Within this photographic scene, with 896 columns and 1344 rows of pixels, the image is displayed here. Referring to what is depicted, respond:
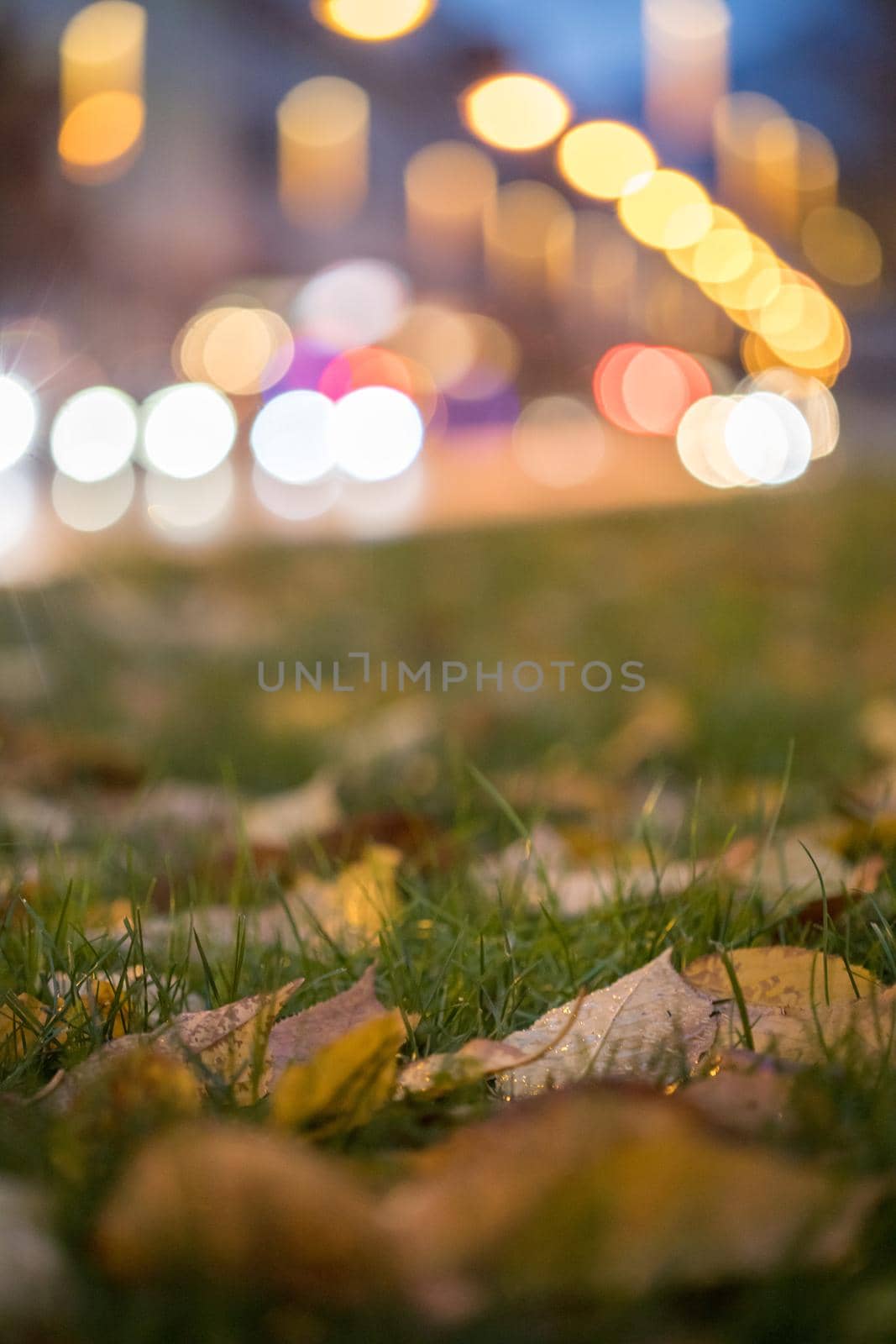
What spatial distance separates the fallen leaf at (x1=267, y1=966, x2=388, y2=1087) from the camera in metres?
0.98

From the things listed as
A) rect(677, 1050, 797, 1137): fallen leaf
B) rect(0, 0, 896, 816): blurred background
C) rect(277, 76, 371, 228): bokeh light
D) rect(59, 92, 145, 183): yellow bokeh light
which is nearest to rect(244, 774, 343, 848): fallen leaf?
rect(0, 0, 896, 816): blurred background

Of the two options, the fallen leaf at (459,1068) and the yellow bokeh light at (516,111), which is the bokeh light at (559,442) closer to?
the yellow bokeh light at (516,111)

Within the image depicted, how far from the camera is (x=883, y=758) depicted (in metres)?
2.19

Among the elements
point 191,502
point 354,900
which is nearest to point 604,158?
point 354,900

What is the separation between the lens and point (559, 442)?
467 cm

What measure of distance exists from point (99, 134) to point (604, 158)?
1.34m

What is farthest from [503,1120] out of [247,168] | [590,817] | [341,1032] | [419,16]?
[247,168]

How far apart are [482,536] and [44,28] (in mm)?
2191

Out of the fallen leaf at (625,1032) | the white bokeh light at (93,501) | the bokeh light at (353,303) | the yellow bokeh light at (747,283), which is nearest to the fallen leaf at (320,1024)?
the fallen leaf at (625,1032)

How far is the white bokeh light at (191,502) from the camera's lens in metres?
5.50

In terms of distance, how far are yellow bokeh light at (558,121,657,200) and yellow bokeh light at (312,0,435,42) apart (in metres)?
0.38

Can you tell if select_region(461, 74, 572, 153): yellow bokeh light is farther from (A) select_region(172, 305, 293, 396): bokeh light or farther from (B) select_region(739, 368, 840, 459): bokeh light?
(A) select_region(172, 305, 293, 396): bokeh light

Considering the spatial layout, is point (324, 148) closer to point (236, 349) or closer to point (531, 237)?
point (531, 237)

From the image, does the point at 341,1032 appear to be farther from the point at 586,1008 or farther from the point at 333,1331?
the point at 333,1331
